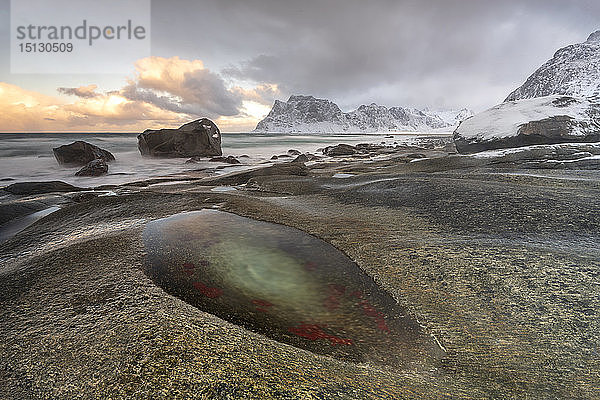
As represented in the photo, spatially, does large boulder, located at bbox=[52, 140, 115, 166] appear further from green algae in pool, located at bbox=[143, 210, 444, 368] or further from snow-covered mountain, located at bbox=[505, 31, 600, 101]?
snow-covered mountain, located at bbox=[505, 31, 600, 101]

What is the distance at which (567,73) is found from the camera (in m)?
103

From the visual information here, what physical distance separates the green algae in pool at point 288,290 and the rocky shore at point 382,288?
0.09m

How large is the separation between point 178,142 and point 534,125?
15991mm

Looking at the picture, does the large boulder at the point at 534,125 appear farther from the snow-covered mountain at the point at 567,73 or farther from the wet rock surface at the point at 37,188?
the snow-covered mountain at the point at 567,73

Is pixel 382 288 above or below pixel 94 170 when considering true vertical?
below

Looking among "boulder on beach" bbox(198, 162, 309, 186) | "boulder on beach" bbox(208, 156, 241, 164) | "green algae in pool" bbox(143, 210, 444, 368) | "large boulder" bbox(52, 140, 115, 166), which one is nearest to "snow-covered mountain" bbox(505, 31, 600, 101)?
"boulder on beach" bbox(208, 156, 241, 164)

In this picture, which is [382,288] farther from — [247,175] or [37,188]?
[37,188]

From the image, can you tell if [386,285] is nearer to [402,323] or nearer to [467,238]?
[402,323]

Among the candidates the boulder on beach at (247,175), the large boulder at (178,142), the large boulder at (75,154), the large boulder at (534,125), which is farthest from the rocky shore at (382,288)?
the large boulder at (178,142)

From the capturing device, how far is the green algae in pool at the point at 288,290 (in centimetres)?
139

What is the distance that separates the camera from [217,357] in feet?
3.60

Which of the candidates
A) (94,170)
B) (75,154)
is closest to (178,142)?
(75,154)

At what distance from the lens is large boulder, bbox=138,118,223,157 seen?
1764cm

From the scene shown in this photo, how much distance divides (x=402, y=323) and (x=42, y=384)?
4.61 ft
